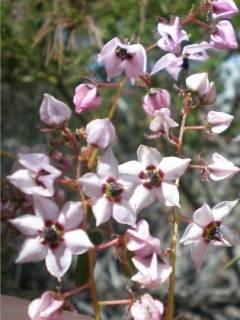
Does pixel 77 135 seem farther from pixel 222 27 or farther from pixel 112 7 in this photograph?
pixel 112 7

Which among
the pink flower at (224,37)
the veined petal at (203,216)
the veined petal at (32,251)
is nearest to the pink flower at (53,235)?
the veined petal at (32,251)

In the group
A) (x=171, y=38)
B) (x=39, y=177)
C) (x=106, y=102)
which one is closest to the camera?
(x=39, y=177)

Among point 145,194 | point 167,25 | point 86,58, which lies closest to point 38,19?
point 86,58

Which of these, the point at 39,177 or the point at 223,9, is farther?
the point at 223,9

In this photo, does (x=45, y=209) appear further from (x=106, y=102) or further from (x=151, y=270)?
(x=106, y=102)

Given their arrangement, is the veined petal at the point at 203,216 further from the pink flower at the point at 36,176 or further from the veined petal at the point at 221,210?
the pink flower at the point at 36,176

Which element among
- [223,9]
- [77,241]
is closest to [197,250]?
[77,241]

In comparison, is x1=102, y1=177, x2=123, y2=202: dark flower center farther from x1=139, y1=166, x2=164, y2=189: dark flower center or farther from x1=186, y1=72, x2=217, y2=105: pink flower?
x1=186, y1=72, x2=217, y2=105: pink flower
